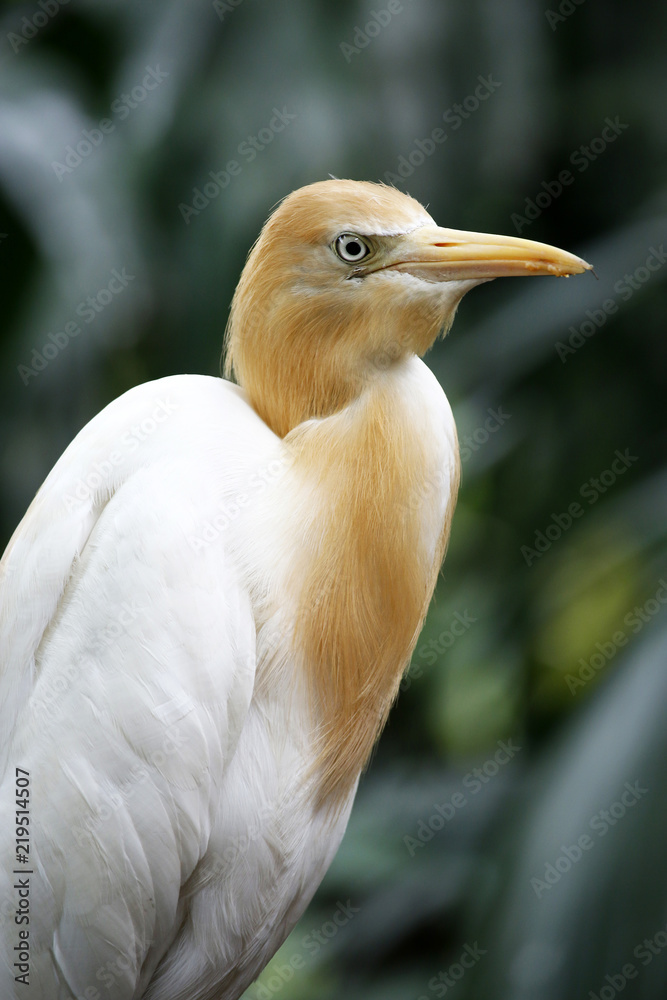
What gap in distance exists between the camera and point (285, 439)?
846 mm

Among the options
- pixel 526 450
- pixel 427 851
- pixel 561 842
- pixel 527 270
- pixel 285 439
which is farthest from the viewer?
pixel 526 450

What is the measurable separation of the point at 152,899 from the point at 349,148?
4.27ft

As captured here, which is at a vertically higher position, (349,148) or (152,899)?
(349,148)

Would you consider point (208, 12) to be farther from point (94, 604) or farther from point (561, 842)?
point (561, 842)

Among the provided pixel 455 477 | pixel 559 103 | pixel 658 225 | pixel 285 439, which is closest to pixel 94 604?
pixel 285 439
